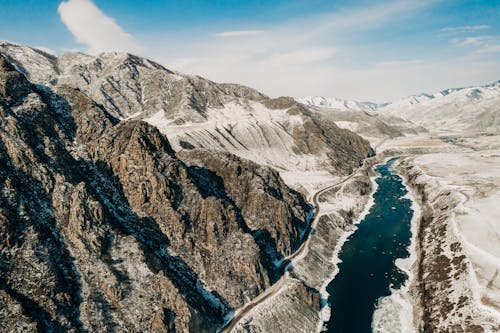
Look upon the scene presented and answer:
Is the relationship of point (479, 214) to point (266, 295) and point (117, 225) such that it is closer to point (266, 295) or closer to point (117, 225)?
point (266, 295)

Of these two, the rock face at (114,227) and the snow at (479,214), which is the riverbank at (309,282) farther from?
the snow at (479,214)

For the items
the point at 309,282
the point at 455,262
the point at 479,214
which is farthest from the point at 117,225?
the point at 479,214

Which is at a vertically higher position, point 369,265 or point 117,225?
point 117,225

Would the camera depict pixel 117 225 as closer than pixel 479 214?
Yes

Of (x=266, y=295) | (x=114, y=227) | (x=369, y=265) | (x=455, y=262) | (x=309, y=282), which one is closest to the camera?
(x=114, y=227)

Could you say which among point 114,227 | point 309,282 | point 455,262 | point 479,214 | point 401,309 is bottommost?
point 401,309

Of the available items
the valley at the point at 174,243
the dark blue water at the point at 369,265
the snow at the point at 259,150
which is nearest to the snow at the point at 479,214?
the valley at the point at 174,243
